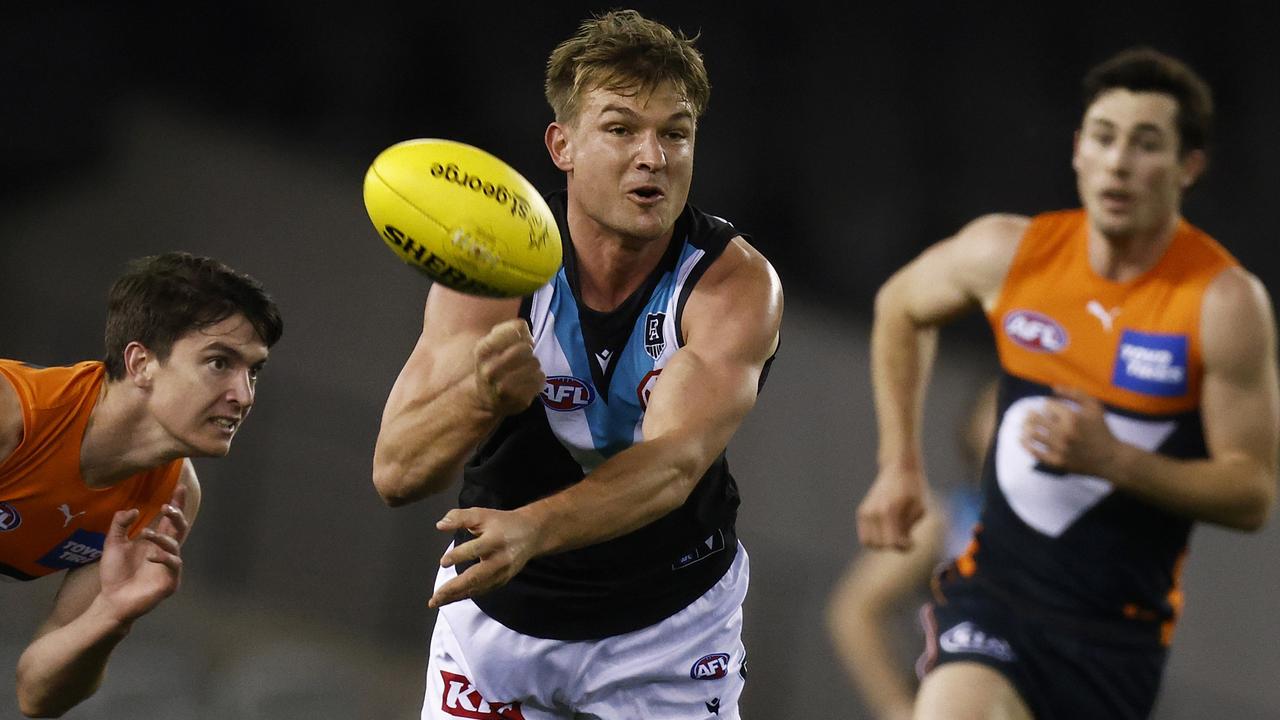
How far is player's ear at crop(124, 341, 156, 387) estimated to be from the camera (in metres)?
3.58

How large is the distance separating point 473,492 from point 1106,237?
1.85 meters

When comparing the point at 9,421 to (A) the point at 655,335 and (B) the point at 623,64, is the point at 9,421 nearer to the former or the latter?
(A) the point at 655,335

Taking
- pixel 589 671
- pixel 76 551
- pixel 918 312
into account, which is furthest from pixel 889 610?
pixel 76 551

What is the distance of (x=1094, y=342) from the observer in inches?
149

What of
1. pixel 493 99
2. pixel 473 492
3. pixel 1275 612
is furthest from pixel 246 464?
pixel 1275 612

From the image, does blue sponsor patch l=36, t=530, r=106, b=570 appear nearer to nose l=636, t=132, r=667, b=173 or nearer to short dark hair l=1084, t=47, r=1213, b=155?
nose l=636, t=132, r=667, b=173

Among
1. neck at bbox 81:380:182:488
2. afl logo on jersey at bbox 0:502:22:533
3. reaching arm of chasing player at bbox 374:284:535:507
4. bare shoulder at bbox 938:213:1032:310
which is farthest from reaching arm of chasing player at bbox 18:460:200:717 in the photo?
bare shoulder at bbox 938:213:1032:310

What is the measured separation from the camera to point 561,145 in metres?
3.23

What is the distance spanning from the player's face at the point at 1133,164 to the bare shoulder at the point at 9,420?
2761 millimetres

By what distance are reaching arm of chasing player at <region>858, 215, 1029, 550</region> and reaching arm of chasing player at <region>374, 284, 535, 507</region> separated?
1.35 m

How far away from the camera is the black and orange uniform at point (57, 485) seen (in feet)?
11.5

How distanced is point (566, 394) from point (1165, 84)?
1.91m

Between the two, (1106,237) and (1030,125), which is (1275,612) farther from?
(1106,237)

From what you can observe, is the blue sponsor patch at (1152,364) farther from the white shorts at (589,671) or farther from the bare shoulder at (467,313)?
the bare shoulder at (467,313)
